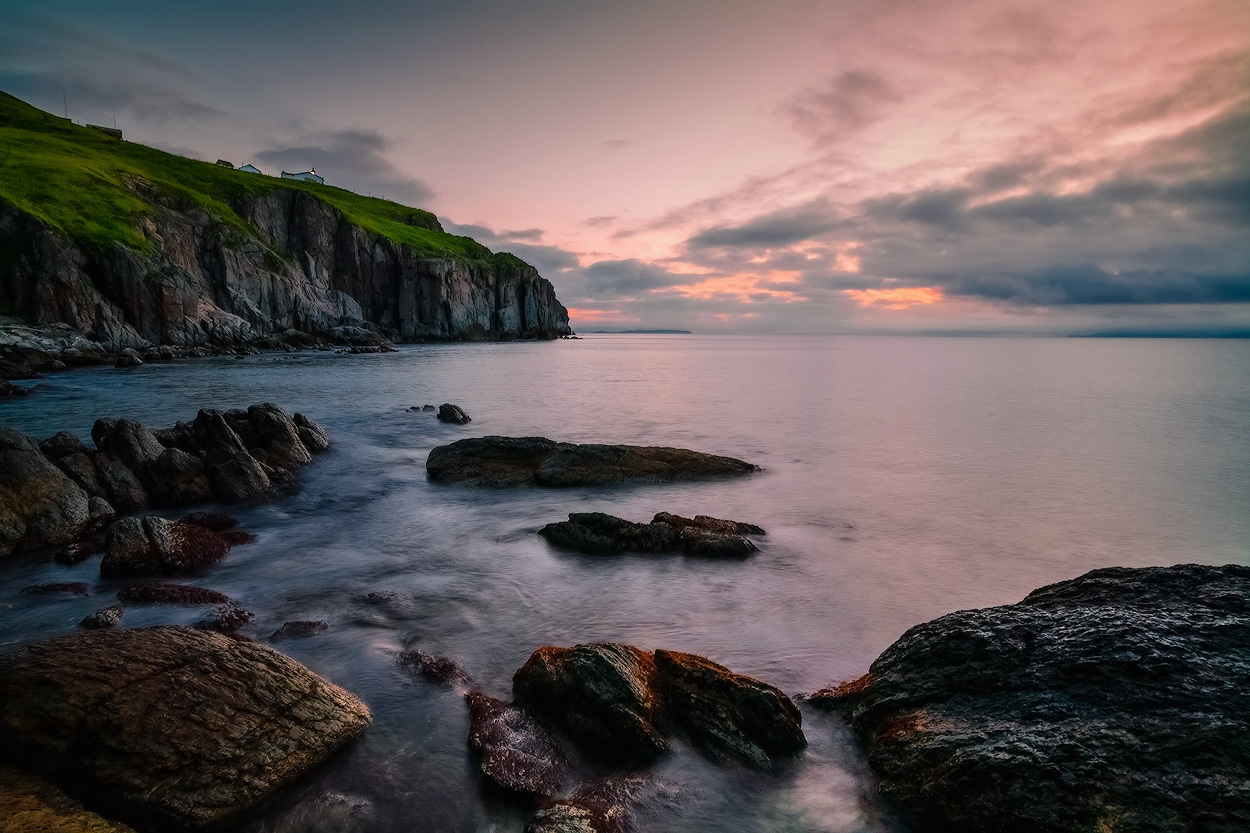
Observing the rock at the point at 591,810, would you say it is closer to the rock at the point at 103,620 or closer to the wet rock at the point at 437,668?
the wet rock at the point at 437,668

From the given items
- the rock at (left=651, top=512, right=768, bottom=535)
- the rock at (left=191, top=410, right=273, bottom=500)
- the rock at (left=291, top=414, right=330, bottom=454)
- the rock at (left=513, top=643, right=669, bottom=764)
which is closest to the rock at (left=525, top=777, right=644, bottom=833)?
the rock at (left=513, top=643, right=669, bottom=764)

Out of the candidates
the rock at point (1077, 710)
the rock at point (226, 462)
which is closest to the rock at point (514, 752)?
the rock at point (1077, 710)

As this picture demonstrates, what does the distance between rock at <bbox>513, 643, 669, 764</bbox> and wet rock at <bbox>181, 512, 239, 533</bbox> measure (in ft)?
29.5

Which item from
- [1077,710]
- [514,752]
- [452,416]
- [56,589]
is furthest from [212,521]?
[452,416]

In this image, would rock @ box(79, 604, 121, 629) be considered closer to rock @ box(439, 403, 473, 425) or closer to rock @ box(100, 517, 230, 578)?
rock @ box(100, 517, 230, 578)

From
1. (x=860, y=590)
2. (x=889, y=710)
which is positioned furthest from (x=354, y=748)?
(x=860, y=590)

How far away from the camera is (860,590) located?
10367 mm

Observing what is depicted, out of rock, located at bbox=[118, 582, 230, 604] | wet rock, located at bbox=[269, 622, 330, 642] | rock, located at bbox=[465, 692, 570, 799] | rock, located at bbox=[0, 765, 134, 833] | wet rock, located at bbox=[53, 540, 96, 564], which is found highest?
rock, located at bbox=[0, 765, 134, 833]

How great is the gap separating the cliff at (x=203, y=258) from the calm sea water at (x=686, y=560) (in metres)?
25.4

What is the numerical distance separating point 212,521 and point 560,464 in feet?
26.3

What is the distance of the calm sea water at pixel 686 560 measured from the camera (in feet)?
18.4

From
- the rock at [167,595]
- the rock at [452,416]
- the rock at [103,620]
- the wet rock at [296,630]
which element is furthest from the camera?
the rock at [452,416]

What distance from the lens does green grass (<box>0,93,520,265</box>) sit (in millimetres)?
53547

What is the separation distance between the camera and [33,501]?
35.9 feet
